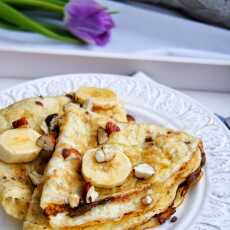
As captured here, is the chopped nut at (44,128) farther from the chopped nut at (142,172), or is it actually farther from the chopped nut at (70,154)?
the chopped nut at (142,172)

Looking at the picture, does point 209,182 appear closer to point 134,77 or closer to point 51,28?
point 134,77

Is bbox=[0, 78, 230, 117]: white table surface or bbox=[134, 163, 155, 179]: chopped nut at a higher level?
bbox=[134, 163, 155, 179]: chopped nut

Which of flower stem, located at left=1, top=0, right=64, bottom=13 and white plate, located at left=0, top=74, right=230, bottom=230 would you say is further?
flower stem, located at left=1, top=0, right=64, bottom=13

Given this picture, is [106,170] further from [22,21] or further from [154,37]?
[154,37]

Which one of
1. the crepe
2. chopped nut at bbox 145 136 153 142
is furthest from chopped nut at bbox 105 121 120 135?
chopped nut at bbox 145 136 153 142

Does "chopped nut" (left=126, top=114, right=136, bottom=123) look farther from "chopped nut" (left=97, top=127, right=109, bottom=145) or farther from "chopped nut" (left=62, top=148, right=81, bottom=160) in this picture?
"chopped nut" (left=62, top=148, right=81, bottom=160)

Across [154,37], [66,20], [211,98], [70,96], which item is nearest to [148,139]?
[70,96]

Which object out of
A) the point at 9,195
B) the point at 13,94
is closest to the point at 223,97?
the point at 13,94

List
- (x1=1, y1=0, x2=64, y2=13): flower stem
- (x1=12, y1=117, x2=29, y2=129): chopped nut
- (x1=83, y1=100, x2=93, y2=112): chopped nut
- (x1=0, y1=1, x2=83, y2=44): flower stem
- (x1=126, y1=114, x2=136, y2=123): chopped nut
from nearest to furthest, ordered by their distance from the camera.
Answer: (x1=12, y1=117, x2=29, y2=129): chopped nut < (x1=83, y1=100, x2=93, y2=112): chopped nut < (x1=126, y1=114, x2=136, y2=123): chopped nut < (x1=0, y1=1, x2=83, y2=44): flower stem < (x1=1, y1=0, x2=64, y2=13): flower stem
